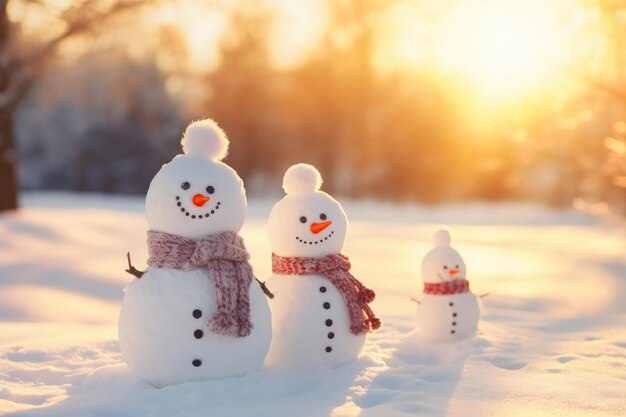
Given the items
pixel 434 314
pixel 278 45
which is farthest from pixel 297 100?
pixel 434 314

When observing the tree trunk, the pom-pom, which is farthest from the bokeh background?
the pom-pom

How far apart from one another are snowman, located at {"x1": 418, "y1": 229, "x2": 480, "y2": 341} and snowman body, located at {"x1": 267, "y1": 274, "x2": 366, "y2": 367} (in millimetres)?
811

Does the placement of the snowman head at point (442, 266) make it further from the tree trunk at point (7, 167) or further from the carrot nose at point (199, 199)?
the tree trunk at point (7, 167)

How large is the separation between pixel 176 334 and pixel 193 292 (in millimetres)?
Result: 239

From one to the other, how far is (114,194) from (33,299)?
60.7 feet

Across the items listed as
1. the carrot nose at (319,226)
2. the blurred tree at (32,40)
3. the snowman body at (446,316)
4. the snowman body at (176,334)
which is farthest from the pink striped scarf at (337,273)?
the blurred tree at (32,40)

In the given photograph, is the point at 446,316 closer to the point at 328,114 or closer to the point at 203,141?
the point at 203,141

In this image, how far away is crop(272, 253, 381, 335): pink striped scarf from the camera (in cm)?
418

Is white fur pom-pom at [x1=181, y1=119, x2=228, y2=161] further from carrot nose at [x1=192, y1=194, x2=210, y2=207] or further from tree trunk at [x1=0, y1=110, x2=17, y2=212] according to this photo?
tree trunk at [x1=0, y1=110, x2=17, y2=212]

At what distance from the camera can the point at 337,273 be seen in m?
4.24

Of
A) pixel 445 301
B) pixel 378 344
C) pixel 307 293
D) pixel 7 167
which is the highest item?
pixel 7 167

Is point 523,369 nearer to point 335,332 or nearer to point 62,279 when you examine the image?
point 335,332

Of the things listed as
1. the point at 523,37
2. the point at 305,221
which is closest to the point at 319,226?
the point at 305,221

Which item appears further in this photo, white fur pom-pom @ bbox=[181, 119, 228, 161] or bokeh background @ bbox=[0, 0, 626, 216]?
bokeh background @ bbox=[0, 0, 626, 216]
